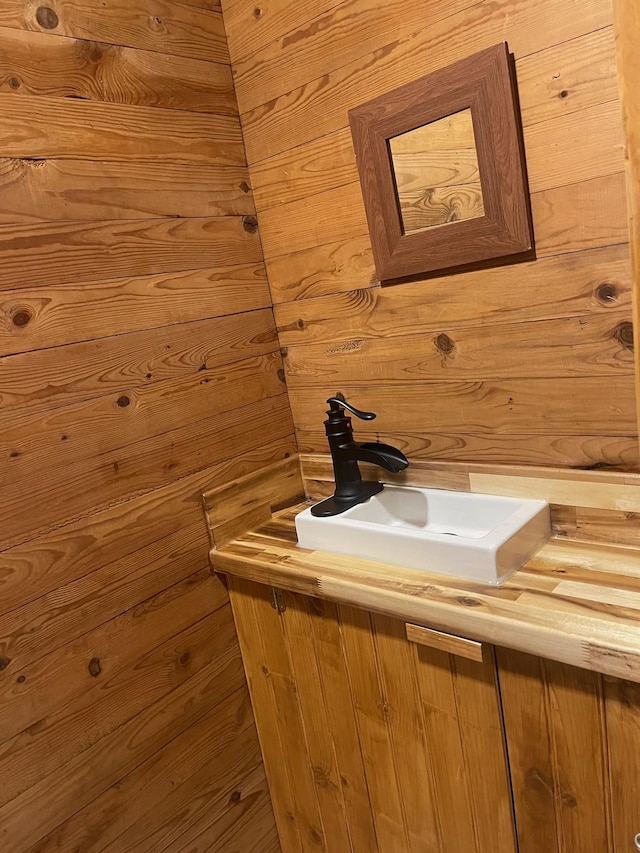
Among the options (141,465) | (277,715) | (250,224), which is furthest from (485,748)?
(250,224)

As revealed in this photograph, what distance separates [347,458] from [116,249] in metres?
0.64

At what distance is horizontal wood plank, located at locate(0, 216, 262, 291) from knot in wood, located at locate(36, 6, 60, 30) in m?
0.35

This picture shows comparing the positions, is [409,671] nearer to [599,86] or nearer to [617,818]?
[617,818]

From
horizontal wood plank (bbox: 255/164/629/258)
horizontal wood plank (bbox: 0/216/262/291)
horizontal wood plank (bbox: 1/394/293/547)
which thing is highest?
horizontal wood plank (bbox: 0/216/262/291)

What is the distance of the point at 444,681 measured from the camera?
42.5 inches

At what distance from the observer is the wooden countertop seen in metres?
0.86

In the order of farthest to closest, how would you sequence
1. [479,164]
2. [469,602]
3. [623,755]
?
[479,164] < [469,602] < [623,755]

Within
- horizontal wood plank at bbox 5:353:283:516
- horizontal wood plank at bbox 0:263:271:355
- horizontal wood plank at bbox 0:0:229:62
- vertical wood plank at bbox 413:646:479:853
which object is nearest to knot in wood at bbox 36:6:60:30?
horizontal wood plank at bbox 0:0:229:62

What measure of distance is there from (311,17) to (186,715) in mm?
1514

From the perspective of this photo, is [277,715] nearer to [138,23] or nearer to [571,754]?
[571,754]

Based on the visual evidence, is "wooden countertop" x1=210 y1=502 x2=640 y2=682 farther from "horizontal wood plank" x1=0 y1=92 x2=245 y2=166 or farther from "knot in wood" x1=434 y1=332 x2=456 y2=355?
"horizontal wood plank" x1=0 y1=92 x2=245 y2=166

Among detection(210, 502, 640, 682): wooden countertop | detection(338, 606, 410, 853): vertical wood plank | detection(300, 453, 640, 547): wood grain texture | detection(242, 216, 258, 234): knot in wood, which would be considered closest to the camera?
detection(210, 502, 640, 682): wooden countertop

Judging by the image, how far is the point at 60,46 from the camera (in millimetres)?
1169

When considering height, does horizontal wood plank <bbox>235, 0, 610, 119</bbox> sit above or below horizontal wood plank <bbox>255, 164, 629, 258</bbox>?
above
